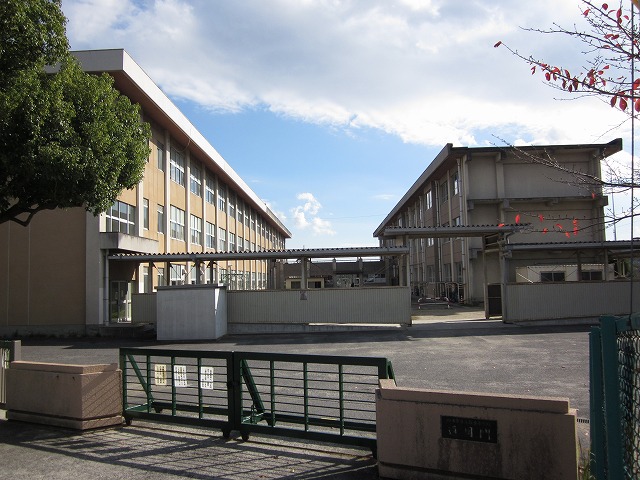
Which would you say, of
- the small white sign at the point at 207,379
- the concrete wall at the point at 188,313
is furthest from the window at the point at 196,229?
the small white sign at the point at 207,379

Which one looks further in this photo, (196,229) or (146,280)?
(196,229)

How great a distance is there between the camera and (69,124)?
10.8 meters

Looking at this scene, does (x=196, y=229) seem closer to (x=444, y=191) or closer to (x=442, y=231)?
(x=442, y=231)

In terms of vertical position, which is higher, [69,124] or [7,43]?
[7,43]

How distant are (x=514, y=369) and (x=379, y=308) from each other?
998 cm

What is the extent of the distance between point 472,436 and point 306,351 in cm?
1161

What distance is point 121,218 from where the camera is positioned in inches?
961

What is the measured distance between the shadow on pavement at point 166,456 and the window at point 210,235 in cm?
3053

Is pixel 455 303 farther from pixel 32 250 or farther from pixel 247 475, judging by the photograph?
pixel 247 475

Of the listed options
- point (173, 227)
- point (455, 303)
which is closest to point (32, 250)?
point (173, 227)

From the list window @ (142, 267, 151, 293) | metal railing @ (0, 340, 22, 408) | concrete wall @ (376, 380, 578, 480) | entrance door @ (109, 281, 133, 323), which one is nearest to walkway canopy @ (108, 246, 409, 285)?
entrance door @ (109, 281, 133, 323)

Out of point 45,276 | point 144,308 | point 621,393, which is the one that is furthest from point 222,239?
point 621,393

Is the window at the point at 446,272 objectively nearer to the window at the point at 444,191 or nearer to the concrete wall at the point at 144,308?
the window at the point at 444,191

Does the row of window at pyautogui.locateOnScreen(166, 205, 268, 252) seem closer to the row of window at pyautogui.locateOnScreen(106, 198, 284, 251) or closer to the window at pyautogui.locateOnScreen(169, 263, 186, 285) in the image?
the row of window at pyautogui.locateOnScreen(106, 198, 284, 251)
